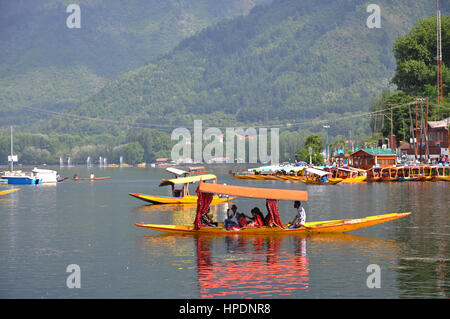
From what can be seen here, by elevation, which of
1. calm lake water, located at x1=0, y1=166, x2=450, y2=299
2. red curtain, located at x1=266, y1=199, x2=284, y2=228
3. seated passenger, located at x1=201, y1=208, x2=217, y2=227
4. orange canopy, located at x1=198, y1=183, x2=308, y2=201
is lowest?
calm lake water, located at x1=0, y1=166, x2=450, y2=299

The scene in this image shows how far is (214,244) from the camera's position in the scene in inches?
2026

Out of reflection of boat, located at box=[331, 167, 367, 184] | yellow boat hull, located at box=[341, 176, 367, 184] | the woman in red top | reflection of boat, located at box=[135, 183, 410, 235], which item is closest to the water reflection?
reflection of boat, located at box=[135, 183, 410, 235]

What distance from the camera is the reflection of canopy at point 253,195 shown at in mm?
52969

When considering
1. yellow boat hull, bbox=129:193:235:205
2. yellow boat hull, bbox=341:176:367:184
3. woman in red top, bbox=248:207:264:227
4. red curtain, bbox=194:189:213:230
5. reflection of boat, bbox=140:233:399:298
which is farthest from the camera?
yellow boat hull, bbox=341:176:367:184

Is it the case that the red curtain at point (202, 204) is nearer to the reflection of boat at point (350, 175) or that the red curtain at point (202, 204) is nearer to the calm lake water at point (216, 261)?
the calm lake water at point (216, 261)

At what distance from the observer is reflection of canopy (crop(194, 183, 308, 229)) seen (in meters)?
53.0

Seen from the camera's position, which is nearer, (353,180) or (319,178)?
(319,178)

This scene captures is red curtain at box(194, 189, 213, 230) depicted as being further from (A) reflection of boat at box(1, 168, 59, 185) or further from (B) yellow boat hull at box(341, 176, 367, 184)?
(A) reflection of boat at box(1, 168, 59, 185)

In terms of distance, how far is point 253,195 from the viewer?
176 ft

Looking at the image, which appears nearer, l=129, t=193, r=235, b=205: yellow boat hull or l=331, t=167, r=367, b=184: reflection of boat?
l=129, t=193, r=235, b=205: yellow boat hull

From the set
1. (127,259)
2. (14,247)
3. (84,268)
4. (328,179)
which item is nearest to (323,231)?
(127,259)

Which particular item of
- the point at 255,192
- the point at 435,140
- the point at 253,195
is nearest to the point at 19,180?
the point at 435,140

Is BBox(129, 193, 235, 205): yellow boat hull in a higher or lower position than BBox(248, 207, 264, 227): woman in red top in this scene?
lower

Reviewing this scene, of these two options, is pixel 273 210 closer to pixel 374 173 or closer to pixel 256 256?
pixel 256 256
